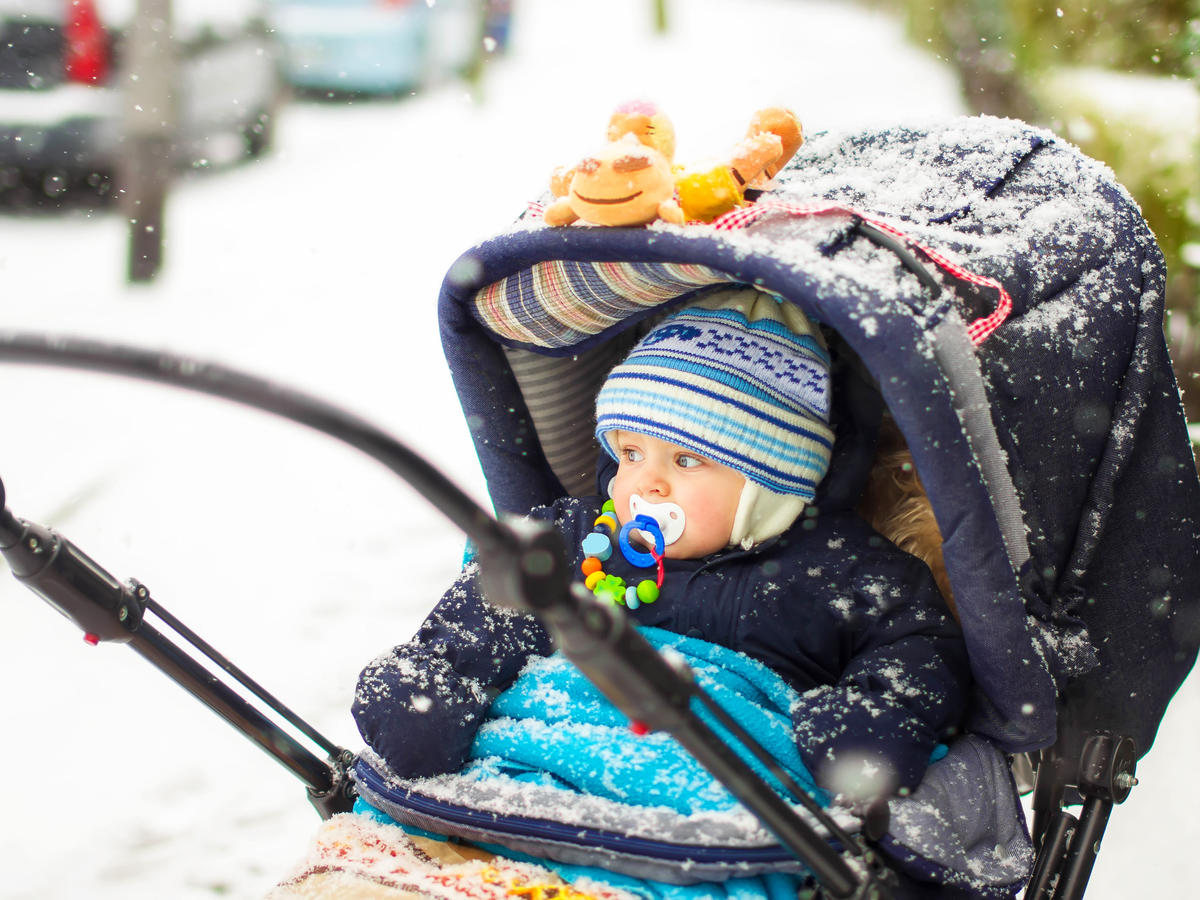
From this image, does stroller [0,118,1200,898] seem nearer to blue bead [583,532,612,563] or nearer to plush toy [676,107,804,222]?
plush toy [676,107,804,222]

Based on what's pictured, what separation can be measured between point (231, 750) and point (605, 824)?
1.58m

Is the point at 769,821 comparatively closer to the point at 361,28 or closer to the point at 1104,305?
the point at 1104,305

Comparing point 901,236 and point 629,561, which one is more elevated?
point 901,236

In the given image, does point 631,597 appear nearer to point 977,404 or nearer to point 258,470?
point 977,404

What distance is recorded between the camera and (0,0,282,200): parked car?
5398 millimetres

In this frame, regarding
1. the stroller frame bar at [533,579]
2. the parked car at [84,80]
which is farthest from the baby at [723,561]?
the parked car at [84,80]

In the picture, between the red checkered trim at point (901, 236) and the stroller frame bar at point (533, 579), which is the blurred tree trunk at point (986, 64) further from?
the stroller frame bar at point (533, 579)

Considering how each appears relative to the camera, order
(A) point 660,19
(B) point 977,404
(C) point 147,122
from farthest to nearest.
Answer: (A) point 660,19, (C) point 147,122, (B) point 977,404

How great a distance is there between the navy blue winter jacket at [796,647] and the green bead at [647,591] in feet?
0.06

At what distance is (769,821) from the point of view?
→ 97 cm

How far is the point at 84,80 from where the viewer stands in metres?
5.57

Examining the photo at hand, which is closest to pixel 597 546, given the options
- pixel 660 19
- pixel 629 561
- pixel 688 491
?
pixel 629 561

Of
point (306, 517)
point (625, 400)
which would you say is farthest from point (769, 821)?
point (306, 517)

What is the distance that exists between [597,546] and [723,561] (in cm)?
19
